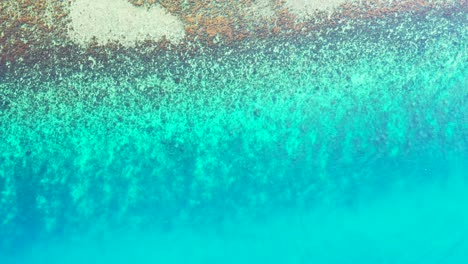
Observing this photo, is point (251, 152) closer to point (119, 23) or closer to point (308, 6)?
point (308, 6)

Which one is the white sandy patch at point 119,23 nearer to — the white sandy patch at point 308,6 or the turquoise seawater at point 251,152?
the turquoise seawater at point 251,152

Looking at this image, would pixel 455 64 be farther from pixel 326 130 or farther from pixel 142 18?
pixel 142 18

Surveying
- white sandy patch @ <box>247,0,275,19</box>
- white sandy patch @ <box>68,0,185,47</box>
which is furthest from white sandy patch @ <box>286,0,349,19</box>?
white sandy patch @ <box>68,0,185,47</box>

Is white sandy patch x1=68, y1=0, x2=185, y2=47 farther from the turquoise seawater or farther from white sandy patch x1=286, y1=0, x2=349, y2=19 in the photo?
white sandy patch x1=286, y1=0, x2=349, y2=19

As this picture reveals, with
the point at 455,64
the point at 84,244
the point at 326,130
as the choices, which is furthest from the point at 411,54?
the point at 84,244

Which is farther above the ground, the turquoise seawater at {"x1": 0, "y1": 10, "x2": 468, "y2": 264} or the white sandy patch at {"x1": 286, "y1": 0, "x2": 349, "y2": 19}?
the white sandy patch at {"x1": 286, "y1": 0, "x2": 349, "y2": 19}

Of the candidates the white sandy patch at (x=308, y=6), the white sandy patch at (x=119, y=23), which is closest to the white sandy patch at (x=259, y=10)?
the white sandy patch at (x=308, y=6)

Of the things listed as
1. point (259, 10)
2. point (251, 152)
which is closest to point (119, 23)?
point (259, 10)
